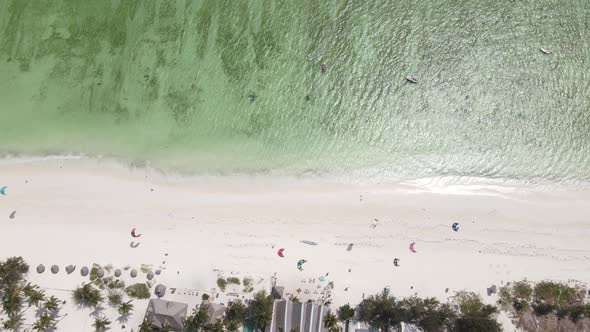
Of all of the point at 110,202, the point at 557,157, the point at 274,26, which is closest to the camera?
the point at 110,202

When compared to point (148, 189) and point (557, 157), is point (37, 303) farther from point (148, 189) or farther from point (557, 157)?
point (557, 157)

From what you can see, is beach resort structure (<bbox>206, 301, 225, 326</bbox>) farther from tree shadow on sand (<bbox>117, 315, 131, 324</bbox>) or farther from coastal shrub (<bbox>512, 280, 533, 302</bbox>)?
coastal shrub (<bbox>512, 280, 533, 302</bbox>)

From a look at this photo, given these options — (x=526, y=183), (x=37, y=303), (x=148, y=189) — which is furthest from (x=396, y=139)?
(x=37, y=303)

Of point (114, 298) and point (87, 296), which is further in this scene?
point (114, 298)

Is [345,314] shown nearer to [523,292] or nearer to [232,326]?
[232,326]

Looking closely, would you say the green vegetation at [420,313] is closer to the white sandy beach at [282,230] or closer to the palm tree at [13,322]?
the white sandy beach at [282,230]

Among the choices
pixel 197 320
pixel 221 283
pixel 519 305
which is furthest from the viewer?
pixel 221 283

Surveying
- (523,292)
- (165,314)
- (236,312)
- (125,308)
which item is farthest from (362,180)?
(125,308)
